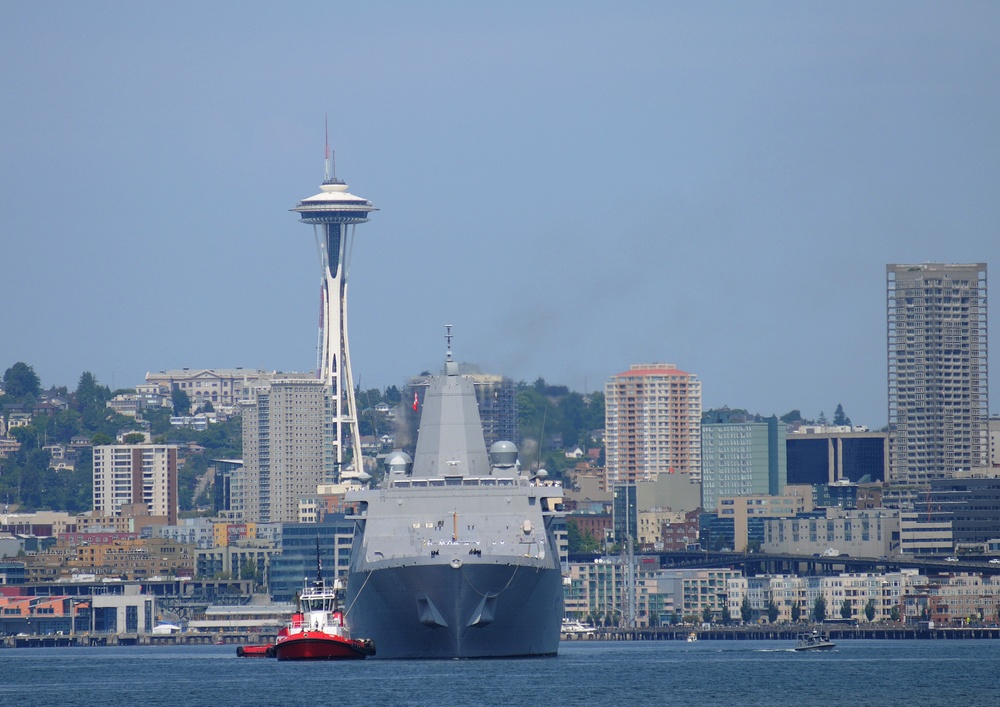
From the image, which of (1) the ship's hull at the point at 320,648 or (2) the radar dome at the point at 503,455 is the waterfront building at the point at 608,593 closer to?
(1) the ship's hull at the point at 320,648

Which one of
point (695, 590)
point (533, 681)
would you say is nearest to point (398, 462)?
point (533, 681)

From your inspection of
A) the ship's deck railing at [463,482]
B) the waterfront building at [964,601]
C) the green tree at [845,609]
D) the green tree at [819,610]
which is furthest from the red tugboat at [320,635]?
the green tree at [845,609]

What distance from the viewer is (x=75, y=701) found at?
271 ft

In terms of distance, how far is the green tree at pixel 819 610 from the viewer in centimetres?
17400

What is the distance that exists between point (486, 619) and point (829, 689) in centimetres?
1105

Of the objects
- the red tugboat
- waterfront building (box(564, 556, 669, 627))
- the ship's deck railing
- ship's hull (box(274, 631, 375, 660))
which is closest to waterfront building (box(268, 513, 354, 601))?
waterfront building (box(564, 556, 669, 627))

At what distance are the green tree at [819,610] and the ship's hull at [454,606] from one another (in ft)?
286

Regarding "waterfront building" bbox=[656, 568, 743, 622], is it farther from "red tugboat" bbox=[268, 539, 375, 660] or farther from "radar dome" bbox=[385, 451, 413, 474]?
"radar dome" bbox=[385, 451, 413, 474]

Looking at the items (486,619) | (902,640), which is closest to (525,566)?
(486,619)

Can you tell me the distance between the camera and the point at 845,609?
583 ft

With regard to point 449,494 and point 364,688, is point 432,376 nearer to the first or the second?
point 449,494

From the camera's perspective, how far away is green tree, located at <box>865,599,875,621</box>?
17325 cm

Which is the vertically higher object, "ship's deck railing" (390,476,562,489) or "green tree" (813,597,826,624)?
"ship's deck railing" (390,476,562,489)

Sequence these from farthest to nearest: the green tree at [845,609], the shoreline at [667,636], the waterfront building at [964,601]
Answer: the green tree at [845,609] < the waterfront building at [964,601] < the shoreline at [667,636]
